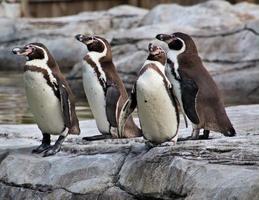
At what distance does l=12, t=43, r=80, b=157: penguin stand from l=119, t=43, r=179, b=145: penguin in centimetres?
60

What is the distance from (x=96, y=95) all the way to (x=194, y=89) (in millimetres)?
889

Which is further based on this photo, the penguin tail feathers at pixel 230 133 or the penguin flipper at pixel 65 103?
the penguin flipper at pixel 65 103

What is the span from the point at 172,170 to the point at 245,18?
415 inches

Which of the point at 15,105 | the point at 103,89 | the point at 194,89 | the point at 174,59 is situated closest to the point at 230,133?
the point at 194,89

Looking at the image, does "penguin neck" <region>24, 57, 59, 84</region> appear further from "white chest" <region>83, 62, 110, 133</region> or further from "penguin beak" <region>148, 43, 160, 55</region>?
"penguin beak" <region>148, 43, 160, 55</region>

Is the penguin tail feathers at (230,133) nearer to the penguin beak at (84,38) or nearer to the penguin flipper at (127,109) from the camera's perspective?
the penguin flipper at (127,109)

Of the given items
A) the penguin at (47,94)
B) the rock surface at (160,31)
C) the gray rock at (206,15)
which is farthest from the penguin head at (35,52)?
the gray rock at (206,15)

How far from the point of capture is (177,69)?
5574 millimetres

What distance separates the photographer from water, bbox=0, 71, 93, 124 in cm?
885

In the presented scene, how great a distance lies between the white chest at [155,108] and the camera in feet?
17.1

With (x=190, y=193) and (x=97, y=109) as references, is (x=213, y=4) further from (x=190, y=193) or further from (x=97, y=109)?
(x=190, y=193)

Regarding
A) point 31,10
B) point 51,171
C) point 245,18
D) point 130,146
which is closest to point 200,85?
point 130,146

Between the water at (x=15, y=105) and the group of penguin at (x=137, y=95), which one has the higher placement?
the group of penguin at (x=137, y=95)

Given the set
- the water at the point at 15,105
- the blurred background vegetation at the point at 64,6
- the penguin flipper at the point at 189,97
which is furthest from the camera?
the blurred background vegetation at the point at 64,6
